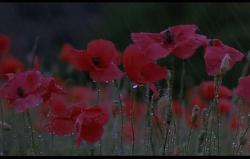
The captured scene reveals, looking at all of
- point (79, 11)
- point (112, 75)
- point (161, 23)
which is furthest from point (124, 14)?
point (112, 75)

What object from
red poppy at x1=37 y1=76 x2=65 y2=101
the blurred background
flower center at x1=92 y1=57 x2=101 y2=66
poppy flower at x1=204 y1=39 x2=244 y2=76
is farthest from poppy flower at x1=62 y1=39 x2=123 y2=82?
the blurred background

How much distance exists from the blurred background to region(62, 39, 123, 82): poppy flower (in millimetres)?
2120

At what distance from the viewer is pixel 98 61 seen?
209 cm

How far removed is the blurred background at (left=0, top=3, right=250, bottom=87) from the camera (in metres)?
5.93

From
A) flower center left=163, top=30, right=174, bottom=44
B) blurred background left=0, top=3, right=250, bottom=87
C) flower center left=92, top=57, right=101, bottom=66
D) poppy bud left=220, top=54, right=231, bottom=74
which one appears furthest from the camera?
blurred background left=0, top=3, right=250, bottom=87

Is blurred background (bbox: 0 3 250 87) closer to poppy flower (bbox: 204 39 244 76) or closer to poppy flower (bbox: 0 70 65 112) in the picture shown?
poppy flower (bbox: 204 39 244 76)

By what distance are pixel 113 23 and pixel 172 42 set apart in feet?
19.8

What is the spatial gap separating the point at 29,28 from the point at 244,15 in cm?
475

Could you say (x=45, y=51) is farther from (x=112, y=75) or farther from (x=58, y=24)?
(x=112, y=75)

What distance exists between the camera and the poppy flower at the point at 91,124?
1.90m

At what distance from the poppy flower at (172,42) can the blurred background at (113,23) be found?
2.17 metres

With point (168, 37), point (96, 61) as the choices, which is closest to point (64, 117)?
point (96, 61)

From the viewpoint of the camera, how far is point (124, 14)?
7.73 meters

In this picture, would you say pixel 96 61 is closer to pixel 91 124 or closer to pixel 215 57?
pixel 91 124
